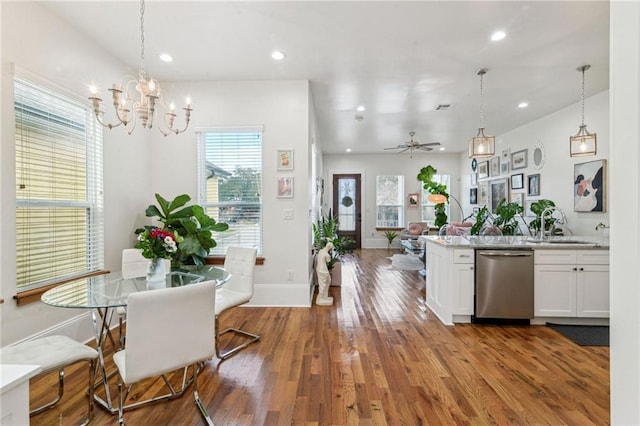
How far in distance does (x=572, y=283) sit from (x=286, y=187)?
11.3 ft

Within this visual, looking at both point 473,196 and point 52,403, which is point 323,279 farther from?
point 473,196

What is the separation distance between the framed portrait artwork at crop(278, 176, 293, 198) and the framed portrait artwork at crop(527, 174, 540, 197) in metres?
4.95

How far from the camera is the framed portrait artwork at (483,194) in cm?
737

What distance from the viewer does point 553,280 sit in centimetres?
309

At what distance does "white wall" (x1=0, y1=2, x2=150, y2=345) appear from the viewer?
213 centimetres

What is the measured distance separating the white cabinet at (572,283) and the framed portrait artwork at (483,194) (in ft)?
15.0

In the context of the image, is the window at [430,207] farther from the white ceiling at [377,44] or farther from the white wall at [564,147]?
the white ceiling at [377,44]

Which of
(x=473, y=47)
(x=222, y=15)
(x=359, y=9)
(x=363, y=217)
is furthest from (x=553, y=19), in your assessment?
(x=363, y=217)

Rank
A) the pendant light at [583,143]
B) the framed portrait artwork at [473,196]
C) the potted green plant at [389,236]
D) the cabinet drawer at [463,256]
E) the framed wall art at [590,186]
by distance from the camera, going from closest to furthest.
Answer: the cabinet drawer at [463,256], the pendant light at [583,143], the framed wall art at [590,186], the framed portrait artwork at [473,196], the potted green plant at [389,236]

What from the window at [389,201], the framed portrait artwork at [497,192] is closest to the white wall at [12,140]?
the window at [389,201]

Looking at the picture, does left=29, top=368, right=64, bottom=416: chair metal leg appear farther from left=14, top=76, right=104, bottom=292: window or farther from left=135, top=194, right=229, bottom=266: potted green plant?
left=135, top=194, right=229, bottom=266: potted green plant

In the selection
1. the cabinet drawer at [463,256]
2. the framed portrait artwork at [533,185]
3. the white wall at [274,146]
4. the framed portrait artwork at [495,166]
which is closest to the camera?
the cabinet drawer at [463,256]

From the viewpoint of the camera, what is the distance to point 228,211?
12.7 ft

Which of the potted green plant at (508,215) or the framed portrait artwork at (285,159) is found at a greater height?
the framed portrait artwork at (285,159)
